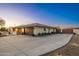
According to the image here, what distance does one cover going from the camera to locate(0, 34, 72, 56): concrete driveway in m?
1.89

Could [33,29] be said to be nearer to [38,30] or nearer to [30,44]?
[38,30]

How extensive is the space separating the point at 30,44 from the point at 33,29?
8.3 inches

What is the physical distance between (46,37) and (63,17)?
364 mm

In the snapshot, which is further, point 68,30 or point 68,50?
point 68,30

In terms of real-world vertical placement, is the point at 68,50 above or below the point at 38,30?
below

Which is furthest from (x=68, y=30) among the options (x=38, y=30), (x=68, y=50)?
(x=38, y=30)

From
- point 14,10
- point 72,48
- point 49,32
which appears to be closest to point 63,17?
point 49,32

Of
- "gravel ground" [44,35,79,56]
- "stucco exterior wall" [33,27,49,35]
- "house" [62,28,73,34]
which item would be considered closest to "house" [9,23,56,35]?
"stucco exterior wall" [33,27,49,35]

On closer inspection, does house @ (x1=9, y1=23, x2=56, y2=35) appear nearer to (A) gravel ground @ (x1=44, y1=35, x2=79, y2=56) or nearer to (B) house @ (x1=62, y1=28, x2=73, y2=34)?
(B) house @ (x1=62, y1=28, x2=73, y2=34)

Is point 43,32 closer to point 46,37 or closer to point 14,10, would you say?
point 46,37

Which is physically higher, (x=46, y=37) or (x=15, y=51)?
(x=46, y=37)

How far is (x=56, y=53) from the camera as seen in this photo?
191cm

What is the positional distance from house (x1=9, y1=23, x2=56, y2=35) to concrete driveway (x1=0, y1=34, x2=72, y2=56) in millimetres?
69

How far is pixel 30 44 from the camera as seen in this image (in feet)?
6.35
